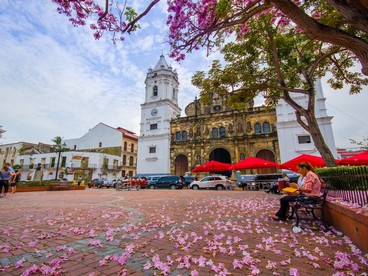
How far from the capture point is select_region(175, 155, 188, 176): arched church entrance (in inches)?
1252

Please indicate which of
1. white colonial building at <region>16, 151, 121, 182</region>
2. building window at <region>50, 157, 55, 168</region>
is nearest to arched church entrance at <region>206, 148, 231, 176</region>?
white colonial building at <region>16, 151, 121, 182</region>

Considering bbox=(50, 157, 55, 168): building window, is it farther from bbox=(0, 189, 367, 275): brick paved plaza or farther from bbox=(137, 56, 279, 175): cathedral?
bbox=(0, 189, 367, 275): brick paved plaza

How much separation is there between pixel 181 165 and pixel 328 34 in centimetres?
2956

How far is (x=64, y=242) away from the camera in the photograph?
11.6 ft

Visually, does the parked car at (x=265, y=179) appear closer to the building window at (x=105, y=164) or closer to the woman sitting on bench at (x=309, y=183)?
the woman sitting on bench at (x=309, y=183)

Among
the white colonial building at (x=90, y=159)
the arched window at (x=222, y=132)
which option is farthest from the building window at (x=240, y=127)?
the white colonial building at (x=90, y=159)

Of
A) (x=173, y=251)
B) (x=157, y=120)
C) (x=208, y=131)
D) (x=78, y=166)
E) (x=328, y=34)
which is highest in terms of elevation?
(x=157, y=120)

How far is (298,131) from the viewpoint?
24.9 m

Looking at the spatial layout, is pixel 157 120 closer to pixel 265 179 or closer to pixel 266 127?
pixel 266 127

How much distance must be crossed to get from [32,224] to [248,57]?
37.7 ft

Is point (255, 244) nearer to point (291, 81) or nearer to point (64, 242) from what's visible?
point (64, 242)

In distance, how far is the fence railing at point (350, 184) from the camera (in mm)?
3346

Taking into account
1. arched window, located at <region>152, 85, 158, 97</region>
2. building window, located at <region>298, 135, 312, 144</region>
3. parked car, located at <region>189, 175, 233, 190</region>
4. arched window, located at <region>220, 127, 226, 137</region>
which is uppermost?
arched window, located at <region>152, 85, 158, 97</region>


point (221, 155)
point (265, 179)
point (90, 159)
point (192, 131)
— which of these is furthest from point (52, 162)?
point (265, 179)
